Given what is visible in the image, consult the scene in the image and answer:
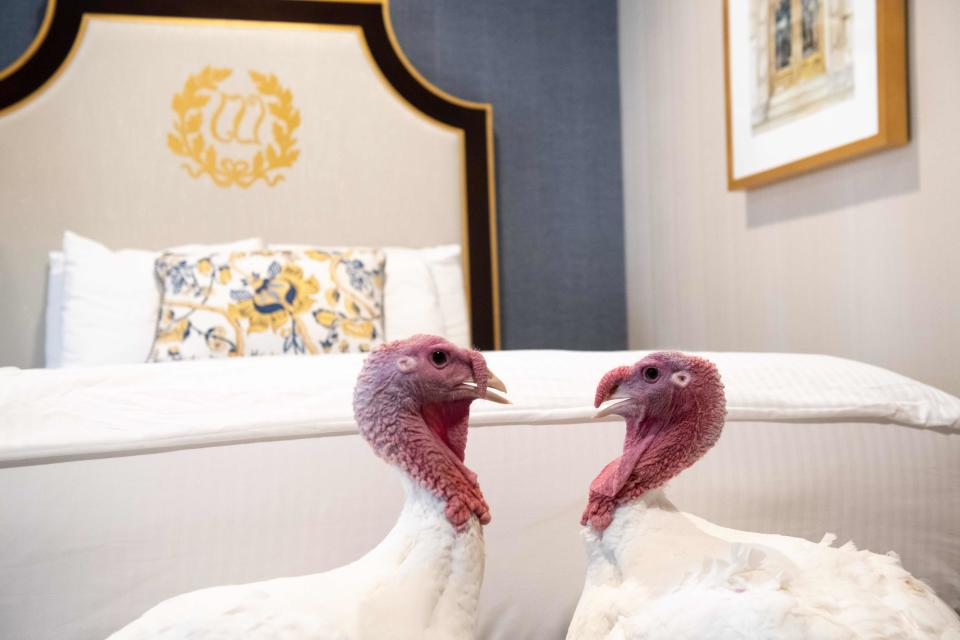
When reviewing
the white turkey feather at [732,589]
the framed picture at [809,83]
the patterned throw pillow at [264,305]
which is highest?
the framed picture at [809,83]

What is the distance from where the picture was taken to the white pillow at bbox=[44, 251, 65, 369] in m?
2.58

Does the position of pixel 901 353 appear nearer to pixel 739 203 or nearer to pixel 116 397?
pixel 739 203

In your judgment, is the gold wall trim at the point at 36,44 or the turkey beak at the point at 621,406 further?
the gold wall trim at the point at 36,44

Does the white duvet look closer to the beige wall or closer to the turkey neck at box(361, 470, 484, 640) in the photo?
the turkey neck at box(361, 470, 484, 640)

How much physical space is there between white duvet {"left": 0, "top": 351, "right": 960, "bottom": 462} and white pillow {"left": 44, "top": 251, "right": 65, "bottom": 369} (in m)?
1.23

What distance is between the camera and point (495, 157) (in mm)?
3342

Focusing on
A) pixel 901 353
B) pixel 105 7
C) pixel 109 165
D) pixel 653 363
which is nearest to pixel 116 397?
pixel 653 363

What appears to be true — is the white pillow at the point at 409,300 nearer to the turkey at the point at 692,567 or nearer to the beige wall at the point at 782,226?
the beige wall at the point at 782,226

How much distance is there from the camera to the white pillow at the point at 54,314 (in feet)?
8.47

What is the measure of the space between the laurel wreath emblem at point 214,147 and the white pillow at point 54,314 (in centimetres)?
56

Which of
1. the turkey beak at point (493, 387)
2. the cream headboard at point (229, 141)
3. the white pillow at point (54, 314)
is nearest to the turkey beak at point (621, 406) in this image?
the turkey beak at point (493, 387)

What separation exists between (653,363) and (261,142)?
237cm

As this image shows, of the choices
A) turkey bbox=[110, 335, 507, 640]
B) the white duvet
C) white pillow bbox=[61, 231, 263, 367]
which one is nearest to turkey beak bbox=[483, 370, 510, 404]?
turkey bbox=[110, 335, 507, 640]

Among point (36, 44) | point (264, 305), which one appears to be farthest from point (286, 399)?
point (36, 44)
